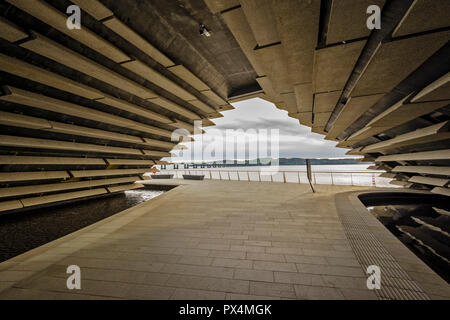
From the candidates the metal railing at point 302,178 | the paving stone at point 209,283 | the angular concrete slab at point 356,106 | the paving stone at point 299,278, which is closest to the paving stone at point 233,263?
the paving stone at point 209,283

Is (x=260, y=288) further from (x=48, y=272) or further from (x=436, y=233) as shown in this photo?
(x=436, y=233)

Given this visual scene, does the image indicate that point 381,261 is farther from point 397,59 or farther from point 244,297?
point 397,59

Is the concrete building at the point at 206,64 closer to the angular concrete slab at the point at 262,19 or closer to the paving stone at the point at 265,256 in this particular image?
the angular concrete slab at the point at 262,19

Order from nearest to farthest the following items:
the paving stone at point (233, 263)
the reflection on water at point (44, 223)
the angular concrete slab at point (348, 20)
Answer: the angular concrete slab at point (348, 20) < the paving stone at point (233, 263) < the reflection on water at point (44, 223)

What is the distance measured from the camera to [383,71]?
8.91 feet

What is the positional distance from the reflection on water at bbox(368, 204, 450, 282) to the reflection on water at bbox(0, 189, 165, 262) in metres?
10.1

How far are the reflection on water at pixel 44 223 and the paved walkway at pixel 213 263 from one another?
6.91 feet

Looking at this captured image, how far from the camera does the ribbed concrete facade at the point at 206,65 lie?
7.27 ft

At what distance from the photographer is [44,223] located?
6.75 metres

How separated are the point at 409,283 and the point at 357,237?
1.59m

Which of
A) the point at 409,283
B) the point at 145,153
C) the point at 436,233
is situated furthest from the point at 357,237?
the point at 145,153

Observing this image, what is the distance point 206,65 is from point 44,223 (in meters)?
8.52

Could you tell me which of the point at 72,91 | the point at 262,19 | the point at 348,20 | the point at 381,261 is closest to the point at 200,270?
the point at 381,261

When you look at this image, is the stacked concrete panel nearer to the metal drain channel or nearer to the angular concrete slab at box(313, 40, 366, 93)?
the angular concrete slab at box(313, 40, 366, 93)
